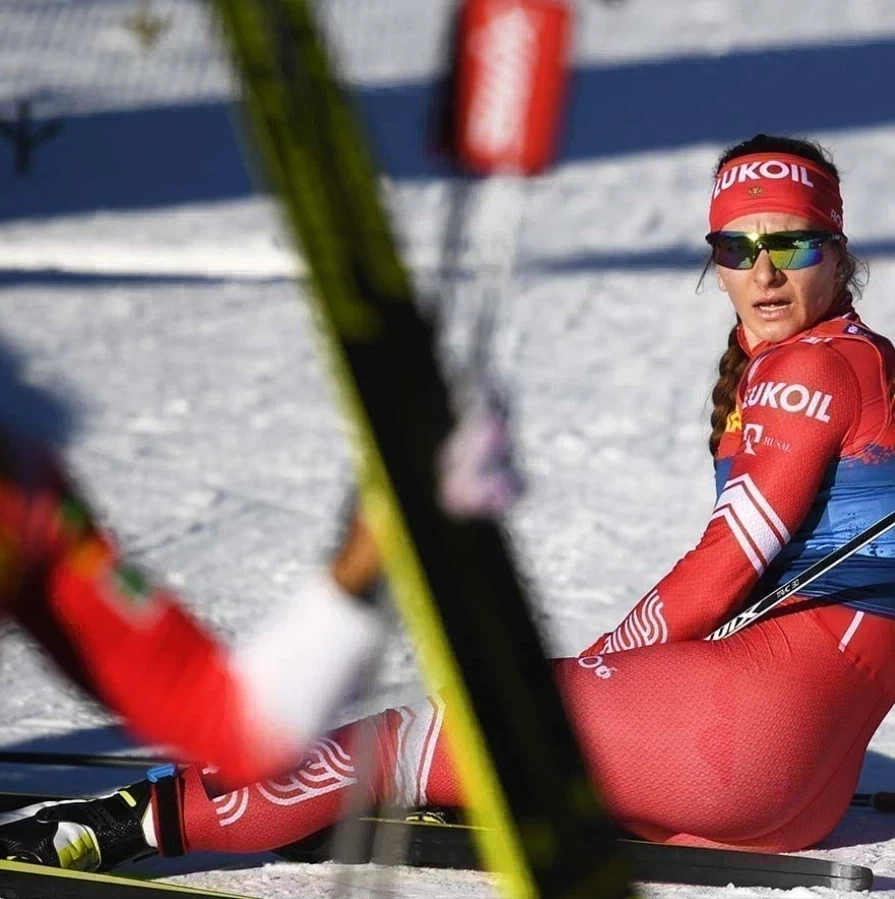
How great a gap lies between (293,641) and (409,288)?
372 millimetres

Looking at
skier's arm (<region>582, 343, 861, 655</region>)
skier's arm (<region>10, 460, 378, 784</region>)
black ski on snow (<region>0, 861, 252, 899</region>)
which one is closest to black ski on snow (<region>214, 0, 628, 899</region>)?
skier's arm (<region>10, 460, 378, 784</region>)

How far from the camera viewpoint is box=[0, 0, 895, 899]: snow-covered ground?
16.3ft

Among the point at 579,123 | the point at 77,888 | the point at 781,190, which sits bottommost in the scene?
the point at 77,888

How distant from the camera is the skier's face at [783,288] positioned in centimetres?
312

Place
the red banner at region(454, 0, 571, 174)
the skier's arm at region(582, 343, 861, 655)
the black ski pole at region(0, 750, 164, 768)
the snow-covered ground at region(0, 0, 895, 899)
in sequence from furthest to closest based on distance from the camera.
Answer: the snow-covered ground at region(0, 0, 895, 899) → the black ski pole at region(0, 750, 164, 768) → the skier's arm at region(582, 343, 861, 655) → the red banner at region(454, 0, 571, 174)

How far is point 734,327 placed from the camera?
3.31 metres

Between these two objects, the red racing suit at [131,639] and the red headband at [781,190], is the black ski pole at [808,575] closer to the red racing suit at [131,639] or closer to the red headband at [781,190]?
the red headband at [781,190]

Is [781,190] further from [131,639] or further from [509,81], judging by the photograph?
[131,639]

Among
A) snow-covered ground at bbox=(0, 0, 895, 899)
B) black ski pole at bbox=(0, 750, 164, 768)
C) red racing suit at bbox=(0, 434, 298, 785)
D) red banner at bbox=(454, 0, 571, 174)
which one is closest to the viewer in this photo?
red banner at bbox=(454, 0, 571, 174)

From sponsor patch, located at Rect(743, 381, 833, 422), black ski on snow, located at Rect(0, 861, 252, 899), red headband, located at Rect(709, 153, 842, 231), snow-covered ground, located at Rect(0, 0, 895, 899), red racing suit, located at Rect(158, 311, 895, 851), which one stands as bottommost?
black ski on snow, located at Rect(0, 861, 252, 899)

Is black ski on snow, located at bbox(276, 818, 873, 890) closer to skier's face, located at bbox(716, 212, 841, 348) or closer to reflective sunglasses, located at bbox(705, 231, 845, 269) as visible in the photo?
skier's face, located at bbox(716, 212, 841, 348)

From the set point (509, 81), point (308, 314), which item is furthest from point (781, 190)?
point (308, 314)

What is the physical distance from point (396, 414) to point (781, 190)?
1.65 meters

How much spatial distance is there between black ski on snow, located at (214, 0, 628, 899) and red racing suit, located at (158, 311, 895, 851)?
1.18 meters
